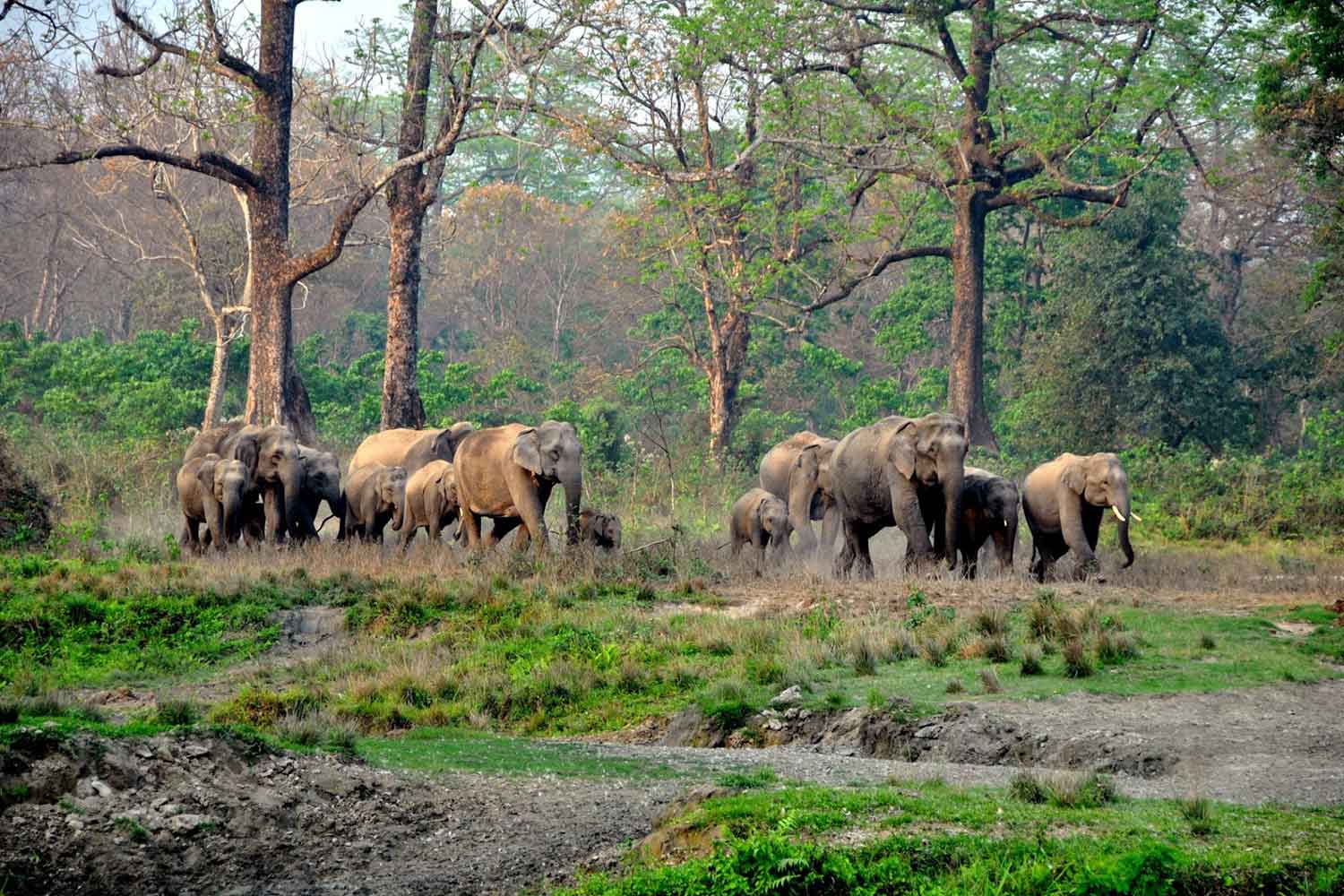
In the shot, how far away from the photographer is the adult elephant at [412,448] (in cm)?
2509

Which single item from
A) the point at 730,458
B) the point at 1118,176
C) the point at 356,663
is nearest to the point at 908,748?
the point at 356,663

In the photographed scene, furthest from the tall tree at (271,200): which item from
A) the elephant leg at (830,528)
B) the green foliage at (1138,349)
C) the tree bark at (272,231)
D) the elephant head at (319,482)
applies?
the green foliage at (1138,349)

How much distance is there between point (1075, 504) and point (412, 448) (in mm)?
11135

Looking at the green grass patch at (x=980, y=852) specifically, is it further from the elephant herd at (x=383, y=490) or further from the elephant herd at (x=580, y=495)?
the elephant herd at (x=383, y=490)

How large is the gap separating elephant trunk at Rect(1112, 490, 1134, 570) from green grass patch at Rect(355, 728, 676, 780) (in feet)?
35.7

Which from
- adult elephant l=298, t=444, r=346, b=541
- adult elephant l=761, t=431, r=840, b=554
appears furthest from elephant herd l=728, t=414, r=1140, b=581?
adult elephant l=298, t=444, r=346, b=541

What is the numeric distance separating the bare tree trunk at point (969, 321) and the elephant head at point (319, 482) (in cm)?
1611

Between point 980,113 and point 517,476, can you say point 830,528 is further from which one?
point 980,113

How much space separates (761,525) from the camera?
22.5 meters

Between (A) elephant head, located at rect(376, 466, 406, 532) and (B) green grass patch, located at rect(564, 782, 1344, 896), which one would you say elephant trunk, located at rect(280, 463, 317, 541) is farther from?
(B) green grass patch, located at rect(564, 782, 1344, 896)

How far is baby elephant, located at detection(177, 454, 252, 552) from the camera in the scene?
20859 millimetres

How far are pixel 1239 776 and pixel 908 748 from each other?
236cm

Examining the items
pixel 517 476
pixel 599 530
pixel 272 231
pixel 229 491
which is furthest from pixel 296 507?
pixel 272 231

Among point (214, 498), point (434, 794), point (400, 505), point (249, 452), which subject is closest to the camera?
point (434, 794)
